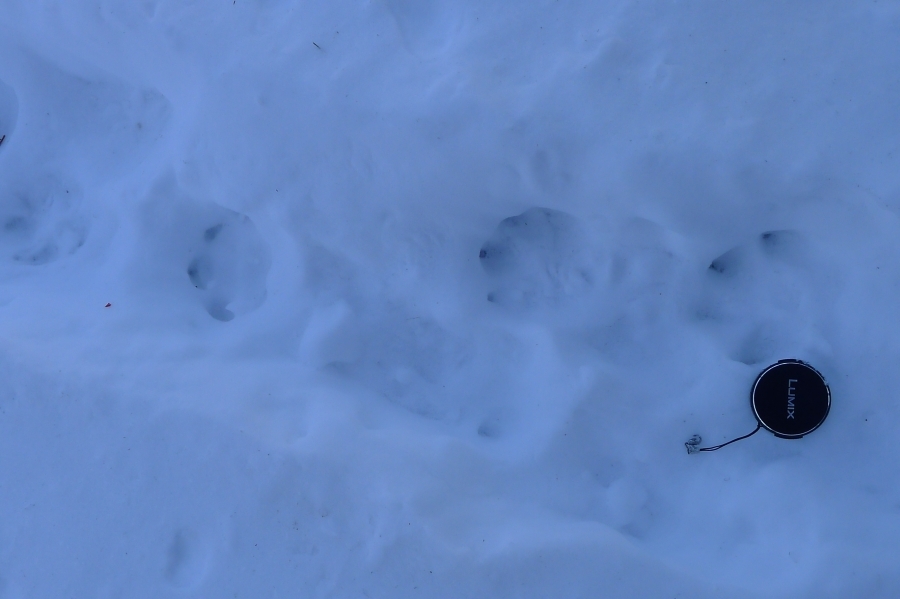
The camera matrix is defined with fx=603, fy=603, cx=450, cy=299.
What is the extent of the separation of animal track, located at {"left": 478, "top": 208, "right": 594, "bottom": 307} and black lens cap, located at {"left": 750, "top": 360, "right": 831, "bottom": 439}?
625mm

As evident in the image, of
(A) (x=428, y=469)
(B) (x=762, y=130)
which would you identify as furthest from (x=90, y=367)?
(B) (x=762, y=130)

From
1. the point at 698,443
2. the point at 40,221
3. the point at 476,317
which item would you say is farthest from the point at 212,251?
the point at 698,443

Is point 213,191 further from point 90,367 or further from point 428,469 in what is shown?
point 428,469

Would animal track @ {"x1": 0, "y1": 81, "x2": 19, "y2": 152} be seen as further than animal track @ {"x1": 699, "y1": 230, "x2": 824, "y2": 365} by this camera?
Yes

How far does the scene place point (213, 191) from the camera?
6.67 ft

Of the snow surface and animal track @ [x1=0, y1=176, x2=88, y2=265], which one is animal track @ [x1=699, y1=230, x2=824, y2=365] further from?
animal track @ [x1=0, y1=176, x2=88, y2=265]

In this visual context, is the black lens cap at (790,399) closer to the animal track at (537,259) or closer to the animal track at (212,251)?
the animal track at (537,259)

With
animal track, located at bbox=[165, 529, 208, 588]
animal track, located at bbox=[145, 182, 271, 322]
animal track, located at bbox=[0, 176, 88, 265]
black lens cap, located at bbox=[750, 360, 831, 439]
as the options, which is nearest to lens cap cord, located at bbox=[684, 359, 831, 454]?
black lens cap, located at bbox=[750, 360, 831, 439]

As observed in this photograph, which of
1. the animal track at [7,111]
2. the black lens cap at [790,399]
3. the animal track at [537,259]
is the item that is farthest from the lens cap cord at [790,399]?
the animal track at [7,111]

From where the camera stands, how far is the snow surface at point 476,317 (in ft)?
5.88

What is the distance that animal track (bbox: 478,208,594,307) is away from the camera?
6.57 feet

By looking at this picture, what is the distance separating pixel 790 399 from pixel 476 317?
1.00 metres

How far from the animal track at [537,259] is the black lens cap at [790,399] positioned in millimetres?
625

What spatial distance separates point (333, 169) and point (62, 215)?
1102mm
